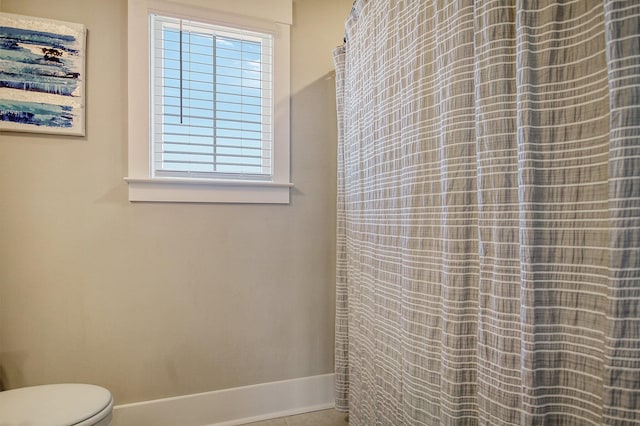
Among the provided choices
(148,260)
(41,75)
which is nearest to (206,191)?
(148,260)

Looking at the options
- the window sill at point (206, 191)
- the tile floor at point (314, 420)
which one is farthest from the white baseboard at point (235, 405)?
the window sill at point (206, 191)

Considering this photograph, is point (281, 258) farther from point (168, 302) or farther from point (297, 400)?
point (297, 400)

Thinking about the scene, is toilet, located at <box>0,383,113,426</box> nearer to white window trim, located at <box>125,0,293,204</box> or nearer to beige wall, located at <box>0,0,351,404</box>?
beige wall, located at <box>0,0,351,404</box>

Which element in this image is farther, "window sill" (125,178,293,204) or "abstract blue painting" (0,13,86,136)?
"window sill" (125,178,293,204)

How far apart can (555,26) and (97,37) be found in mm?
1848

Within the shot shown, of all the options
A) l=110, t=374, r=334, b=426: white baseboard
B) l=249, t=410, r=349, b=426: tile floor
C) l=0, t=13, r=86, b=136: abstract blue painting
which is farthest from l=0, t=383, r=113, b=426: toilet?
l=0, t=13, r=86, b=136: abstract blue painting

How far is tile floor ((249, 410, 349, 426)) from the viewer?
1667 mm

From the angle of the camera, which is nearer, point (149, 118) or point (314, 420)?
point (149, 118)

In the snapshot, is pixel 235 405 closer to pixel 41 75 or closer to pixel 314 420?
pixel 314 420

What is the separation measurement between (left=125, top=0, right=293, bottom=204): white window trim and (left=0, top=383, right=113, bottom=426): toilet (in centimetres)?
84

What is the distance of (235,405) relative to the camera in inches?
65.7

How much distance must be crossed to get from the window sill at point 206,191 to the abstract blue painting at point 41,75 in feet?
1.25

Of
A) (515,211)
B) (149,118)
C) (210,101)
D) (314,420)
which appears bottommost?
(314,420)

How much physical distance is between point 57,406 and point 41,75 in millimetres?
1410
